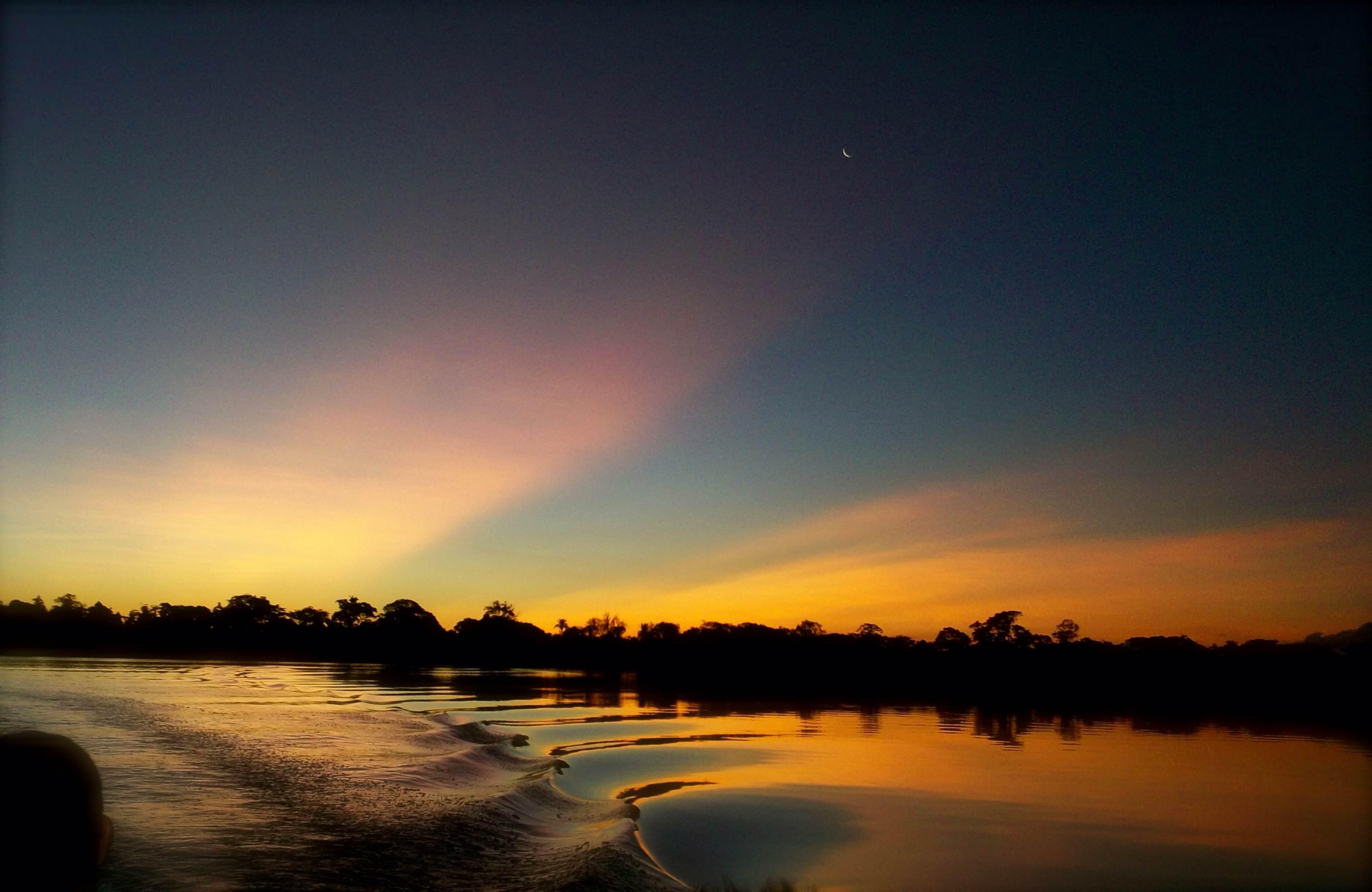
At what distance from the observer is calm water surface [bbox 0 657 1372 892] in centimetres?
912

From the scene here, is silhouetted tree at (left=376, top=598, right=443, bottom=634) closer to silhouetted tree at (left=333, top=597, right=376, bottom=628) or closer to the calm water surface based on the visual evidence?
silhouetted tree at (left=333, top=597, right=376, bottom=628)

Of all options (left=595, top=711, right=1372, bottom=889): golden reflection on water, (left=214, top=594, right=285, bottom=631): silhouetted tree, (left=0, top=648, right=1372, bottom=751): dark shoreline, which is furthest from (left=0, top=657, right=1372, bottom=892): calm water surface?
(left=214, top=594, right=285, bottom=631): silhouetted tree

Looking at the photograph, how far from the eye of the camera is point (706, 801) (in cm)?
1383

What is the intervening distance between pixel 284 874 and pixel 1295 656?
9271 cm

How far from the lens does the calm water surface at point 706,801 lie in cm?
912

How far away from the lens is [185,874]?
7680mm

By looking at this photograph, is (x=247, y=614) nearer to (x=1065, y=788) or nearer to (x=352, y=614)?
(x=352, y=614)

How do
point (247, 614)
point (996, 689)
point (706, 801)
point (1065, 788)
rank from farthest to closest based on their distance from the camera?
1. point (247, 614)
2. point (996, 689)
3. point (1065, 788)
4. point (706, 801)

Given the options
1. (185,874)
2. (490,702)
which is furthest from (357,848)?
(490,702)

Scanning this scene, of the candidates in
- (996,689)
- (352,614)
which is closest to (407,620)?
(352,614)

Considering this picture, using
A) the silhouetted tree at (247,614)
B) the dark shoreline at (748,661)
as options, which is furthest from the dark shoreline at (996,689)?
the silhouetted tree at (247,614)

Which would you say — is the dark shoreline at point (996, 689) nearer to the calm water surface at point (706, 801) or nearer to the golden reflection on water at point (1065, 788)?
the golden reflection on water at point (1065, 788)

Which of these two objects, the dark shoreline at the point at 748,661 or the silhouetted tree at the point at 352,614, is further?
the silhouetted tree at the point at 352,614

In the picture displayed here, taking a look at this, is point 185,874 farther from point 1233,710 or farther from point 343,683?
point 1233,710
